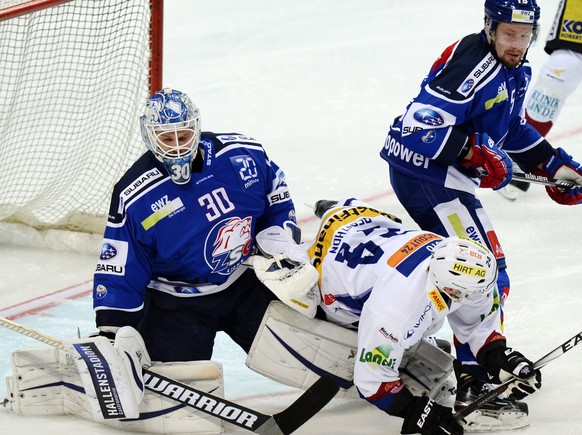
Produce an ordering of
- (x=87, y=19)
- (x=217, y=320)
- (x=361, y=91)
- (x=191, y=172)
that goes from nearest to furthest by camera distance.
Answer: (x=191, y=172)
(x=217, y=320)
(x=87, y=19)
(x=361, y=91)

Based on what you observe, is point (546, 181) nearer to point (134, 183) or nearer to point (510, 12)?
point (510, 12)

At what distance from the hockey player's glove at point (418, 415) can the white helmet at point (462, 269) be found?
0.30 meters

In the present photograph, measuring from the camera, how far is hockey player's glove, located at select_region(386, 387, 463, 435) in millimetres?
3162

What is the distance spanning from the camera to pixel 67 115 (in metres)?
4.85

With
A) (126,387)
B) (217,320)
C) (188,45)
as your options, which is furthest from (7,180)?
(188,45)

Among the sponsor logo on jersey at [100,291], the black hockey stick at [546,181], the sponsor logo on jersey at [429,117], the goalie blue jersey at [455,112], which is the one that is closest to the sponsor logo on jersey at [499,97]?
the goalie blue jersey at [455,112]

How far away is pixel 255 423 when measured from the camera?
3.21 m

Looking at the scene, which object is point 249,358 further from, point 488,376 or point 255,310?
point 488,376

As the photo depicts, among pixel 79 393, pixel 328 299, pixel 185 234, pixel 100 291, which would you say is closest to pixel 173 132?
pixel 185 234

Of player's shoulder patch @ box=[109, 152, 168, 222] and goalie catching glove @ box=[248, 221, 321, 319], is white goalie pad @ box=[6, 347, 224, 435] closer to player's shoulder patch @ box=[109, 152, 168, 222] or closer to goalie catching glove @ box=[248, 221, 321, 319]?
goalie catching glove @ box=[248, 221, 321, 319]

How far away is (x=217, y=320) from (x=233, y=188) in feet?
1.45

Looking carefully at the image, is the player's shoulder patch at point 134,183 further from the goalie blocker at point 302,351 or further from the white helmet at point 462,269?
the white helmet at point 462,269

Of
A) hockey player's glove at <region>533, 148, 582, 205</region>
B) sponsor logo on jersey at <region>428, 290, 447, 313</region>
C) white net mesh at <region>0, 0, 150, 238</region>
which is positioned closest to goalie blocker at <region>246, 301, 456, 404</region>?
sponsor logo on jersey at <region>428, 290, 447, 313</region>

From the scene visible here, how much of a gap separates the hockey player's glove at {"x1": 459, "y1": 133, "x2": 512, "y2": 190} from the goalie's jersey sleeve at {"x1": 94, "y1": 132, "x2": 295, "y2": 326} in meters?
0.61
